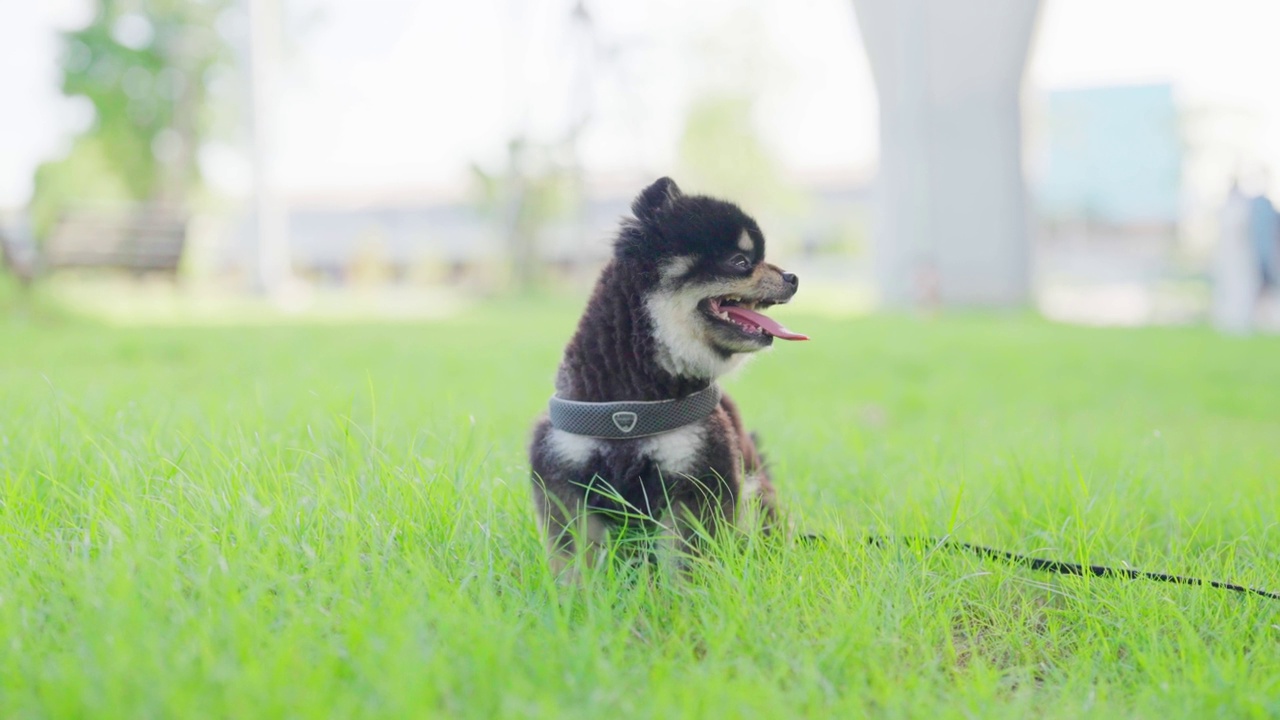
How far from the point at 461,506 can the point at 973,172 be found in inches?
559

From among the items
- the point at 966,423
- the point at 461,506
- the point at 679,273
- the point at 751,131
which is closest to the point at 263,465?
the point at 461,506

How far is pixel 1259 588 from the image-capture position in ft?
7.66

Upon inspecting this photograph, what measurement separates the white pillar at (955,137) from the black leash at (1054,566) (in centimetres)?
1235

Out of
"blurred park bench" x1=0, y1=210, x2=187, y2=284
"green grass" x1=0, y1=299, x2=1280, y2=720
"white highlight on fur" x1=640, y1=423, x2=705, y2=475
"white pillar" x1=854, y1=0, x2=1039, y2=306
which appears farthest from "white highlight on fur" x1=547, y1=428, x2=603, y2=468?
"white pillar" x1=854, y1=0, x2=1039, y2=306

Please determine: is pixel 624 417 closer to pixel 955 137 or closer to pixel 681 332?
pixel 681 332

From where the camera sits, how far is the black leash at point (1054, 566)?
7.23 feet

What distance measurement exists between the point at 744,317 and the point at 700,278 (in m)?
0.17

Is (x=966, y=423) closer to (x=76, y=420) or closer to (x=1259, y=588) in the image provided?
(x=1259, y=588)

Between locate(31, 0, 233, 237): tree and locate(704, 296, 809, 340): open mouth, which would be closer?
locate(704, 296, 809, 340): open mouth

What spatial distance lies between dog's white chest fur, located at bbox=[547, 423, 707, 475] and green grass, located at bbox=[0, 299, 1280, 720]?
267 mm

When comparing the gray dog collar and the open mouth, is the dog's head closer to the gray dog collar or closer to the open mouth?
the open mouth

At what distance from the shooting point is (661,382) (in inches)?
91.7

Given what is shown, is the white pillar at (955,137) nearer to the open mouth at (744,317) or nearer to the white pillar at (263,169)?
the white pillar at (263,169)

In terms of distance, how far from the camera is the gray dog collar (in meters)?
2.21
